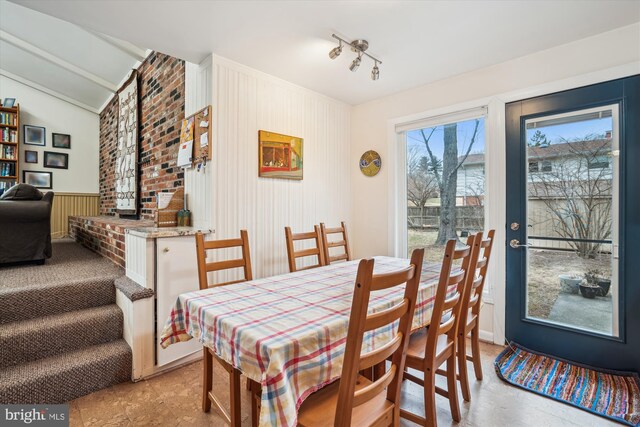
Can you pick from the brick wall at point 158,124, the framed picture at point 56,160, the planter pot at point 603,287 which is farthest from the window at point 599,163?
the framed picture at point 56,160

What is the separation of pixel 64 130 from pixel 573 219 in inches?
297

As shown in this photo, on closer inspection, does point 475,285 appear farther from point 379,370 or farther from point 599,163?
point 599,163

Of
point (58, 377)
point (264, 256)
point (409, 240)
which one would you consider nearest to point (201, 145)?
point (264, 256)

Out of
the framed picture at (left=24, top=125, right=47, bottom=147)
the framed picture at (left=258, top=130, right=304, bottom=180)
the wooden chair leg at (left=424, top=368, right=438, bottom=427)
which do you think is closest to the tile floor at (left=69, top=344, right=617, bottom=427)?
the wooden chair leg at (left=424, top=368, right=438, bottom=427)

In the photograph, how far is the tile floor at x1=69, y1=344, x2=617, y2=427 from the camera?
1.61 metres

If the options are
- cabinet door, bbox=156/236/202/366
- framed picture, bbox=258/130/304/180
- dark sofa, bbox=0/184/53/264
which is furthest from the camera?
framed picture, bbox=258/130/304/180

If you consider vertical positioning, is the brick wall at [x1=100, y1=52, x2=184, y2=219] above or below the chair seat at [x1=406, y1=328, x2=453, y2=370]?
above

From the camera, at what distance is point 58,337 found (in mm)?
1943

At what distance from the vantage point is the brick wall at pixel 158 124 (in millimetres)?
2986

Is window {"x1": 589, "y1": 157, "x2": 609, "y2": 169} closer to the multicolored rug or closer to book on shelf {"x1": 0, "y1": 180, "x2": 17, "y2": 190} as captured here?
the multicolored rug

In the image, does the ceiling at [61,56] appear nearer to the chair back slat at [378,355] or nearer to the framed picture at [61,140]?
the framed picture at [61,140]

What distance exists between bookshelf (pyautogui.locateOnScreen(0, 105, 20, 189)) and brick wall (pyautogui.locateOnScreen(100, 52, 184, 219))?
287cm

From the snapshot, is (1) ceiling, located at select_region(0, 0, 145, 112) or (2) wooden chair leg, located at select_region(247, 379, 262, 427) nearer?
(2) wooden chair leg, located at select_region(247, 379, 262, 427)

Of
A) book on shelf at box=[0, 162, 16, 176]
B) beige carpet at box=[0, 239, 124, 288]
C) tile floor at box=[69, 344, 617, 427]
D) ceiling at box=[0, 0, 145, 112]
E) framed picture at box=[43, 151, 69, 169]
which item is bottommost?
tile floor at box=[69, 344, 617, 427]
